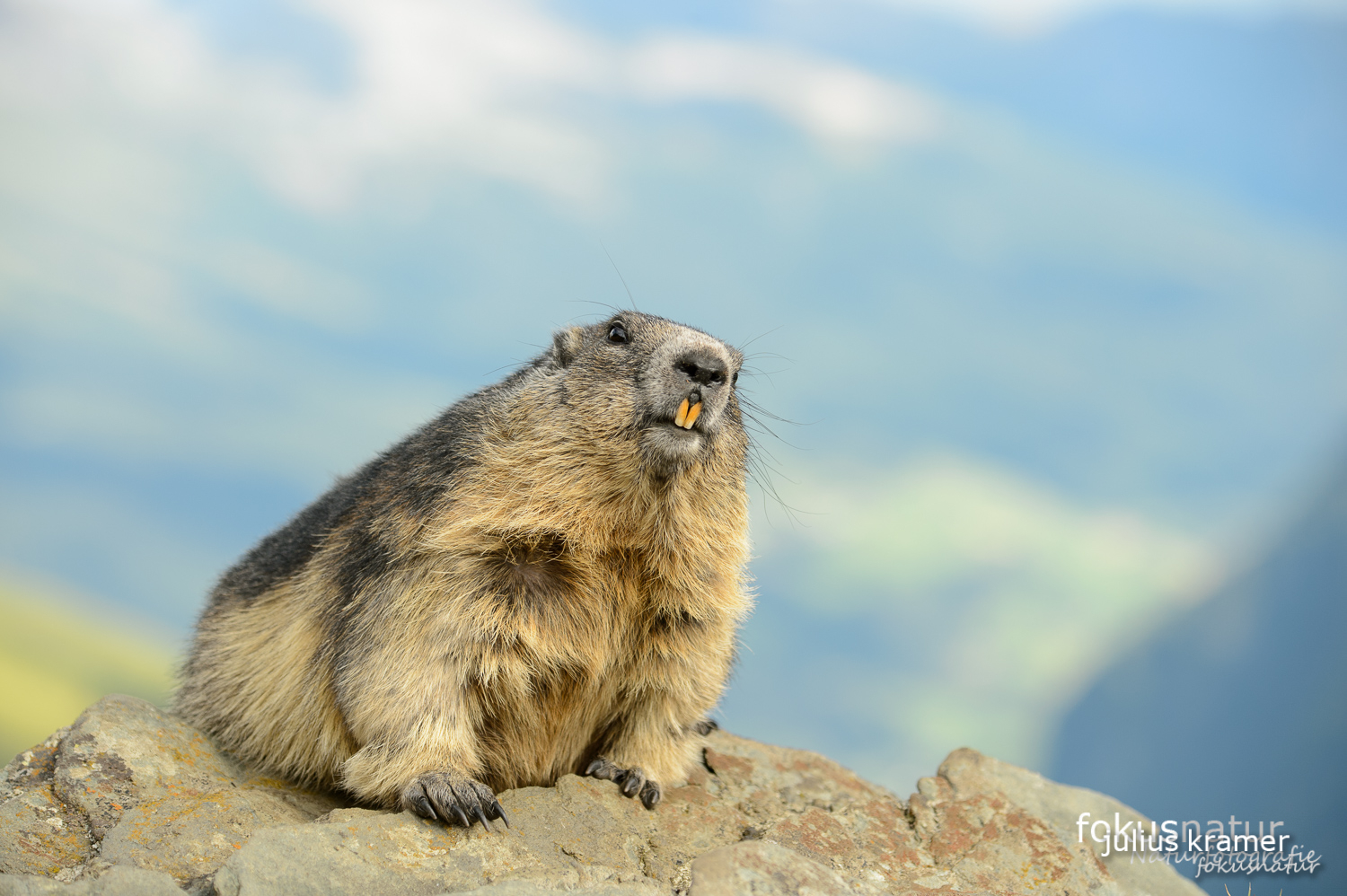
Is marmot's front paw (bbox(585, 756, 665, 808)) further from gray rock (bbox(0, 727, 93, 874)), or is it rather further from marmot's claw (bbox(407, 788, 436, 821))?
gray rock (bbox(0, 727, 93, 874))

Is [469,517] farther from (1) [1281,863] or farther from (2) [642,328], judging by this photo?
(1) [1281,863]

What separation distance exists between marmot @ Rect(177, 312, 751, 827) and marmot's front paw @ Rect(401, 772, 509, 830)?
10mm

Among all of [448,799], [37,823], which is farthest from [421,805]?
[37,823]

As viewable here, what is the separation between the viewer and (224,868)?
4.79 m

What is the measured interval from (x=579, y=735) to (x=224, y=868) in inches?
82.8

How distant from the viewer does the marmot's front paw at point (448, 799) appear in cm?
529

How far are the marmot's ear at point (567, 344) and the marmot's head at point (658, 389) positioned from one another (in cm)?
5

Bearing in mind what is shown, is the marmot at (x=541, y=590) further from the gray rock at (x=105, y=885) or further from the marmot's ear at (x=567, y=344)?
the gray rock at (x=105, y=885)

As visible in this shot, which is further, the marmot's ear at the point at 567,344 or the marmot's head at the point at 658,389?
the marmot's ear at the point at 567,344

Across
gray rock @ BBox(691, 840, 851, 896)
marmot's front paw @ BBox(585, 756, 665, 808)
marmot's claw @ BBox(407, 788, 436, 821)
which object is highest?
marmot's front paw @ BBox(585, 756, 665, 808)

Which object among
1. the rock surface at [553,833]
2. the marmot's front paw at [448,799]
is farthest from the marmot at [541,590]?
the rock surface at [553,833]

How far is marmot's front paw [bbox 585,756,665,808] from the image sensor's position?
624cm

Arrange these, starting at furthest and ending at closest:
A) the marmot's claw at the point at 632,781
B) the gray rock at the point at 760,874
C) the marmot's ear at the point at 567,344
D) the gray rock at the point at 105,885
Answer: the marmot's claw at the point at 632,781 < the marmot's ear at the point at 567,344 < the gray rock at the point at 760,874 < the gray rock at the point at 105,885

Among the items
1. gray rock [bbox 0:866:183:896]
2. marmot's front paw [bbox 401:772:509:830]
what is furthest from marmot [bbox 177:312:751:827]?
gray rock [bbox 0:866:183:896]
